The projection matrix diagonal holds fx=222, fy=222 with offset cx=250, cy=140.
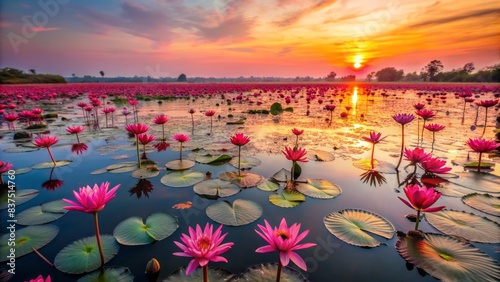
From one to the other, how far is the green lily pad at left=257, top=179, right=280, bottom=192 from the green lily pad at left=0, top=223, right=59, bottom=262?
104 inches

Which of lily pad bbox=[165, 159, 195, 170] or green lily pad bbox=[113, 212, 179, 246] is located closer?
green lily pad bbox=[113, 212, 179, 246]

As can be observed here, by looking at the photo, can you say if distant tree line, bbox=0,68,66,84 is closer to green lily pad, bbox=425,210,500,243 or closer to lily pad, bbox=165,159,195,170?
lily pad, bbox=165,159,195,170

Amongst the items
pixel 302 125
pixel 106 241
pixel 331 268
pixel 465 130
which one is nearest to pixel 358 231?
pixel 331 268

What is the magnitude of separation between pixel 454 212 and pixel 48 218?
5.04 meters

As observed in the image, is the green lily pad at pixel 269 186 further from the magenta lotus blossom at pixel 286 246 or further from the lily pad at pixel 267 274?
the magenta lotus blossom at pixel 286 246

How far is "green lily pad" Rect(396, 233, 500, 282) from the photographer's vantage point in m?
1.89

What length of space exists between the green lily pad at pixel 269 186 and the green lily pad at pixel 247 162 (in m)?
0.77

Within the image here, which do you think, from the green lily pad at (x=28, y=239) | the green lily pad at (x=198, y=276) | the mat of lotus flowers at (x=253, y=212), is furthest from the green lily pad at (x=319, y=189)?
the green lily pad at (x=28, y=239)

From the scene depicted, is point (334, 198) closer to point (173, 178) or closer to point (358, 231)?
point (358, 231)

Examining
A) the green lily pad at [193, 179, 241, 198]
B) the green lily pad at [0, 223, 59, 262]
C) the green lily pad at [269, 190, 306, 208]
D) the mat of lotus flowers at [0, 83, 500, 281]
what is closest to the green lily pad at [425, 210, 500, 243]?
the mat of lotus flowers at [0, 83, 500, 281]

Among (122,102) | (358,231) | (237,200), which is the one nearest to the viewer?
(358,231)

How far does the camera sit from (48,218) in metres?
2.74

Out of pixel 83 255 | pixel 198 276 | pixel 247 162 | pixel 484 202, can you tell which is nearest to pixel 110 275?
pixel 83 255

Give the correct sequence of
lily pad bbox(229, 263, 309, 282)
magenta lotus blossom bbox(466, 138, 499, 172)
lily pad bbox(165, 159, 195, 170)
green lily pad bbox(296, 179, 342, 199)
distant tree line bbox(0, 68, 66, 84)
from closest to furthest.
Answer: lily pad bbox(229, 263, 309, 282), green lily pad bbox(296, 179, 342, 199), magenta lotus blossom bbox(466, 138, 499, 172), lily pad bbox(165, 159, 195, 170), distant tree line bbox(0, 68, 66, 84)
